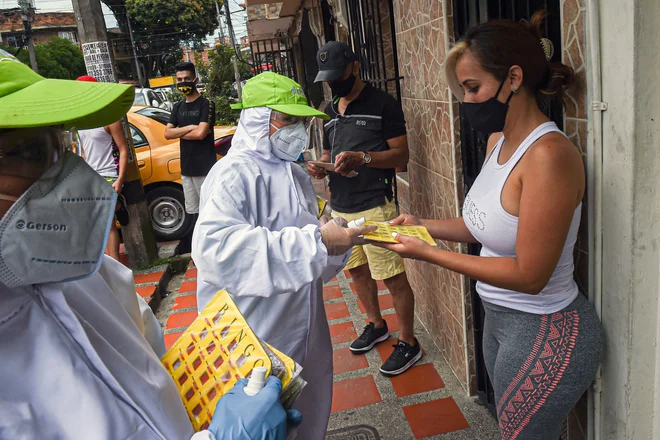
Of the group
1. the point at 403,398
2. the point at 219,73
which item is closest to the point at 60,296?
the point at 403,398

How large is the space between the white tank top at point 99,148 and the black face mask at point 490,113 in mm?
4461

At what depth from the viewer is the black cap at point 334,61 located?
3238 millimetres

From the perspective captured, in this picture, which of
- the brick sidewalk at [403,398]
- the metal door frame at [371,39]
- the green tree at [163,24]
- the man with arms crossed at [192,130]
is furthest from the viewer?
the green tree at [163,24]

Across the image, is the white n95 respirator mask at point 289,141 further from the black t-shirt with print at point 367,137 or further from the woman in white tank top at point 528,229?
the black t-shirt with print at point 367,137

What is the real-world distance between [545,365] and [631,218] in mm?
505

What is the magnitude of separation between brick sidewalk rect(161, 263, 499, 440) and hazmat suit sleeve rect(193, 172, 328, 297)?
1420 millimetres

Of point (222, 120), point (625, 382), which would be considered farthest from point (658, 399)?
point (222, 120)

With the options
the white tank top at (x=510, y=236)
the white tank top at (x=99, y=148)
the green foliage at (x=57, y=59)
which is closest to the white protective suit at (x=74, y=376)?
the white tank top at (x=510, y=236)

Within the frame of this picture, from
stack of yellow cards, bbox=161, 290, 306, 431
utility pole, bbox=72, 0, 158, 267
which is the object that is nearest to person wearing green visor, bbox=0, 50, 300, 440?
stack of yellow cards, bbox=161, 290, 306, 431

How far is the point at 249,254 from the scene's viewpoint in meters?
1.88

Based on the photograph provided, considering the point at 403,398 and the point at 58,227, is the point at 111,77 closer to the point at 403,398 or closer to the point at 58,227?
the point at 403,398

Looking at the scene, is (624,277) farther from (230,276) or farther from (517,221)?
(230,276)

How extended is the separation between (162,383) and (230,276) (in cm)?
62

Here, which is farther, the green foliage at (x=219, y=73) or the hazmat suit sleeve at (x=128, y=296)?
the green foliage at (x=219, y=73)
